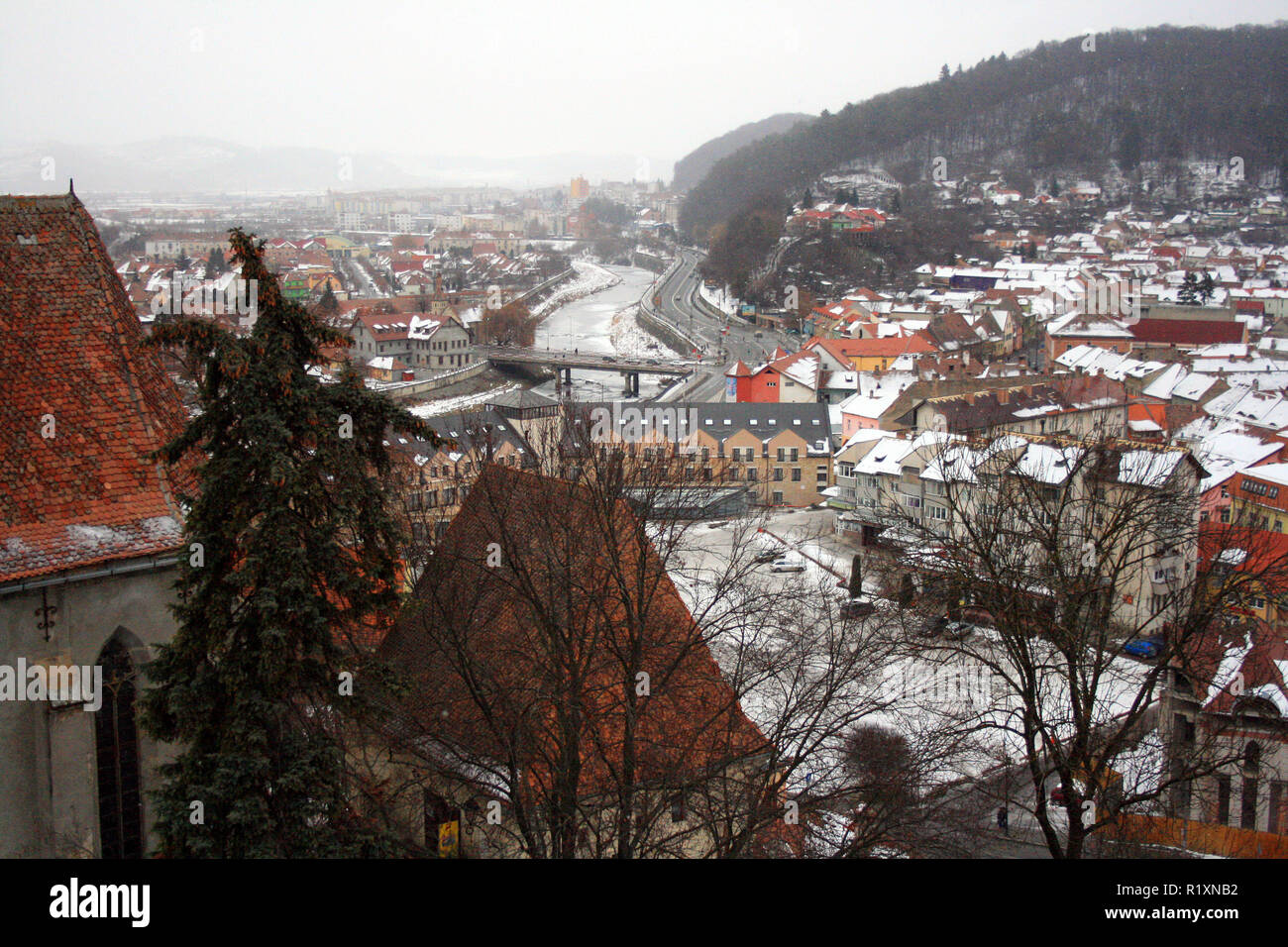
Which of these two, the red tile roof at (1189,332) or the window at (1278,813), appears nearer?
the window at (1278,813)

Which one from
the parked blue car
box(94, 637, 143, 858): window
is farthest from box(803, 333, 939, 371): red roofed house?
box(94, 637, 143, 858): window

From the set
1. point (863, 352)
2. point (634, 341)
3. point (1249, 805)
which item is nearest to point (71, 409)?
point (1249, 805)

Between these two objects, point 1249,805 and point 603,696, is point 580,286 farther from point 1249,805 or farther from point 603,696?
point 603,696

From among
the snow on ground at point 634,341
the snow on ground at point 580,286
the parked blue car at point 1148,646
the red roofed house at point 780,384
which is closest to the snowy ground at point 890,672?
the parked blue car at point 1148,646

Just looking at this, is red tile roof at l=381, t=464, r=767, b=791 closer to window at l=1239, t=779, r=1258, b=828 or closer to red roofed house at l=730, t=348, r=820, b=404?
window at l=1239, t=779, r=1258, b=828

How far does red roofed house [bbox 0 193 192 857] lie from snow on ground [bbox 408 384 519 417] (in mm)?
33285

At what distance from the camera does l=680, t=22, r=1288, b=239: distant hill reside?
371ft

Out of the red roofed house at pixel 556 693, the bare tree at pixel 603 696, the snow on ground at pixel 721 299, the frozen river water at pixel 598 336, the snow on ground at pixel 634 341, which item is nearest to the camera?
the bare tree at pixel 603 696

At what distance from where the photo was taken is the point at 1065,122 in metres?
122

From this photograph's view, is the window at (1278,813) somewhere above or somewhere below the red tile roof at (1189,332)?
below

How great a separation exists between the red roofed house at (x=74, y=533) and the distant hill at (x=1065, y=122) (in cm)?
10127

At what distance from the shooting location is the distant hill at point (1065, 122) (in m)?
113

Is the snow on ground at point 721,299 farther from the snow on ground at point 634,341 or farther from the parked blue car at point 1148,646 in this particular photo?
the parked blue car at point 1148,646
